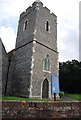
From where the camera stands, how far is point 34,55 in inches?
741

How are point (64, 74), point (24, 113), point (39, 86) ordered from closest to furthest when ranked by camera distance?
1. point (24, 113)
2. point (39, 86)
3. point (64, 74)

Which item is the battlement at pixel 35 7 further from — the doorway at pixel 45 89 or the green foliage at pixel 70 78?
the green foliage at pixel 70 78

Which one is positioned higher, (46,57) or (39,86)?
(46,57)

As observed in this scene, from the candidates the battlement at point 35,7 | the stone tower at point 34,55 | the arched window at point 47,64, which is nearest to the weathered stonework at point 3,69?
the stone tower at point 34,55

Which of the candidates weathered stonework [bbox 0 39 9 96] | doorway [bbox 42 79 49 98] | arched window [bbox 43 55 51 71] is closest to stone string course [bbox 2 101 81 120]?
doorway [bbox 42 79 49 98]

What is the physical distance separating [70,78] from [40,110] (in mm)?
25029

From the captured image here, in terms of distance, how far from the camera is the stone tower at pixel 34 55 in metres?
18.3

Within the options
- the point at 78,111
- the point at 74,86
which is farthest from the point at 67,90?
the point at 78,111

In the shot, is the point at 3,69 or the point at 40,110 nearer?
the point at 40,110

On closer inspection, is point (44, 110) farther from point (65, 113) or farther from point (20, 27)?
point (20, 27)

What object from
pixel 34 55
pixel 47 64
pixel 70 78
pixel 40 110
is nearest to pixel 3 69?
pixel 34 55

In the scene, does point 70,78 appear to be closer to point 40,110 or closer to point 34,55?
point 34,55

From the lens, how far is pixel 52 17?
Result: 80.3 ft

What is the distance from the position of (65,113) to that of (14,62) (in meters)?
12.6
